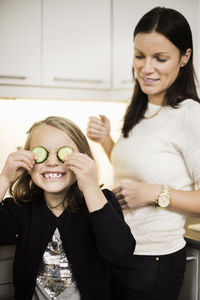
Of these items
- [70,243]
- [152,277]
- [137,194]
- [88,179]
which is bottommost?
[152,277]

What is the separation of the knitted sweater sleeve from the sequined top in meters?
0.47

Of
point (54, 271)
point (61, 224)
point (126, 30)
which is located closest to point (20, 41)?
point (126, 30)

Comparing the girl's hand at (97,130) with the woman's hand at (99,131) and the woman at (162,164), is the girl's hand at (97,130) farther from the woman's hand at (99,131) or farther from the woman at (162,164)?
the woman at (162,164)

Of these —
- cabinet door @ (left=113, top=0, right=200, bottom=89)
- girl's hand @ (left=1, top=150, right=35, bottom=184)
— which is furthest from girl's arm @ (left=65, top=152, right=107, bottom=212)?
cabinet door @ (left=113, top=0, right=200, bottom=89)

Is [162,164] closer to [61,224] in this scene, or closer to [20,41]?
[61,224]

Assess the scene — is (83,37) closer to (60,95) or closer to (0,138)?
(60,95)

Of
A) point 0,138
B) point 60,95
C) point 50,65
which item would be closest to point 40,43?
point 50,65

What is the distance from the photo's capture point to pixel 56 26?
2.00 meters

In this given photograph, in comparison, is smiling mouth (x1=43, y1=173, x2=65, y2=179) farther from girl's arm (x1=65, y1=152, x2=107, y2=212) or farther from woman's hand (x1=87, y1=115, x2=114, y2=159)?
woman's hand (x1=87, y1=115, x2=114, y2=159)

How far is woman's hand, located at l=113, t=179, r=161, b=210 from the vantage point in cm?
135

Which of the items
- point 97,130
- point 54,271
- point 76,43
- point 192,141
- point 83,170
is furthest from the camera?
point 76,43

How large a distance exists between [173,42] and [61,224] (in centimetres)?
68

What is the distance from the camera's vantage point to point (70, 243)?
47.6 inches

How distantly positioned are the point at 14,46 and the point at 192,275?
50.1 inches
